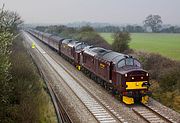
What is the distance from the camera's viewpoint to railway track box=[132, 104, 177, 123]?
18.5 m

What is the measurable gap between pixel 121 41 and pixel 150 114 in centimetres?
3070

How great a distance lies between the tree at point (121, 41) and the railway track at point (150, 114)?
27.9m

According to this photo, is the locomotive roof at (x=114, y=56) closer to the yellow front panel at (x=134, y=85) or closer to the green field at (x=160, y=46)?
the yellow front panel at (x=134, y=85)

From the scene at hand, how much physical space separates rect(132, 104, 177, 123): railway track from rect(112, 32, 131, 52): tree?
27.9 meters

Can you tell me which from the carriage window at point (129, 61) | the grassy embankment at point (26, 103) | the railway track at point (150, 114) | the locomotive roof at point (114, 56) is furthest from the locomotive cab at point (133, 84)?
the grassy embankment at point (26, 103)

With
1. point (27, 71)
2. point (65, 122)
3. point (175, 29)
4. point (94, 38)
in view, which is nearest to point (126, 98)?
point (65, 122)

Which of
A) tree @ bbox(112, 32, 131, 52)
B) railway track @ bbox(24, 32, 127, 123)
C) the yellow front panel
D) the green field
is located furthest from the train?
tree @ bbox(112, 32, 131, 52)

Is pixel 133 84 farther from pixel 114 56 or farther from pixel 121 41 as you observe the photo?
pixel 121 41

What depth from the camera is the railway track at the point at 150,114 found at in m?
18.5

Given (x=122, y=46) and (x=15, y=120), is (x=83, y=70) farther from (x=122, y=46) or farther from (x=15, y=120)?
(x=15, y=120)

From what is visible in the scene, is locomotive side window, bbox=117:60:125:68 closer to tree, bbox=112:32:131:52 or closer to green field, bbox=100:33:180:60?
green field, bbox=100:33:180:60

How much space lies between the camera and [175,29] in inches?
5684

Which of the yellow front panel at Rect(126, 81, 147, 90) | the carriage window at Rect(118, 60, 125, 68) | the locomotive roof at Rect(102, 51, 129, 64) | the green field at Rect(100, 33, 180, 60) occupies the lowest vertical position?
the green field at Rect(100, 33, 180, 60)

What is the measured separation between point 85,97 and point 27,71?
4.93 m
